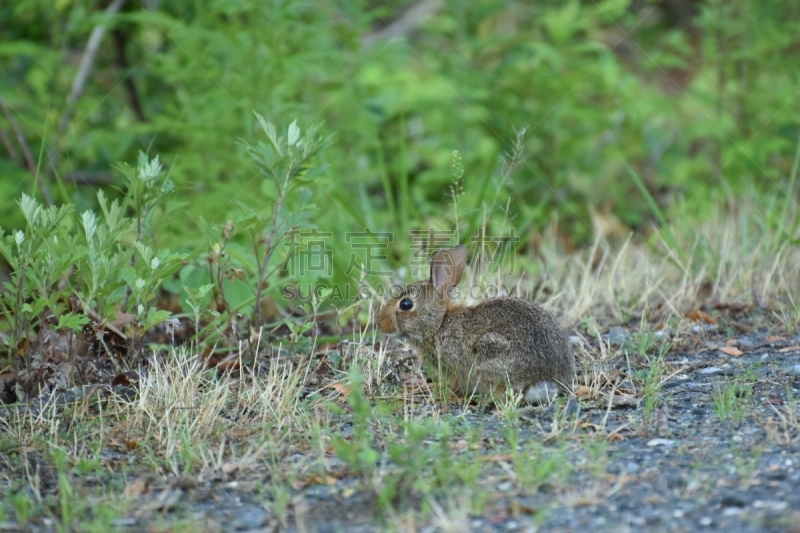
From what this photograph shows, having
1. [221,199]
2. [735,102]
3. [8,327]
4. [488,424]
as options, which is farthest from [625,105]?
[8,327]

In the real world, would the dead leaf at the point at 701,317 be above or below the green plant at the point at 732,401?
above

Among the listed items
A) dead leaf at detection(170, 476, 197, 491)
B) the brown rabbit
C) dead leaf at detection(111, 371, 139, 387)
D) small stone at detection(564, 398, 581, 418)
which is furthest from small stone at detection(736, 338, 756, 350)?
dead leaf at detection(111, 371, 139, 387)

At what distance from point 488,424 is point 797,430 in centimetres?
122

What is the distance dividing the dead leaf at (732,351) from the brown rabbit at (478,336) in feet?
3.51

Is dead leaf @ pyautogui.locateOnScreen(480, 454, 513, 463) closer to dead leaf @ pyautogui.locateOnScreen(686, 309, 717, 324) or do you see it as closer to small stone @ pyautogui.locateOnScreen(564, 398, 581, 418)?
small stone @ pyautogui.locateOnScreen(564, 398, 581, 418)

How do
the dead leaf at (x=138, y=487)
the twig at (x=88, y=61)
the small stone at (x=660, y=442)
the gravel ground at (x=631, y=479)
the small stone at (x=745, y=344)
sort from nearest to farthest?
the gravel ground at (x=631, y=479)
the dead leaf at (x=138, y=487)
the small stone at (x=660, y=442)
the small stone at (x=745, y=344)
the twig at (x=88, y=61)

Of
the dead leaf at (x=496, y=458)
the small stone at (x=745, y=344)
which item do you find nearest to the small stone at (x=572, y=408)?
the dead leaf at (x=496, y=458)

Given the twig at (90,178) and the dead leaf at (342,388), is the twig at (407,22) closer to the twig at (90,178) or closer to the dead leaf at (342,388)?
the twig at (90,178)

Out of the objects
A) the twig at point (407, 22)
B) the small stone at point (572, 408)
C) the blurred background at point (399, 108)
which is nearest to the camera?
the small stone at point (572, 408)

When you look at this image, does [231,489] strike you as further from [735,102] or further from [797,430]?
[735,102]

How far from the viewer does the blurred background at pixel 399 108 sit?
6781 mm

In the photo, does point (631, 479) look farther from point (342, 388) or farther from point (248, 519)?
point (342, 388)

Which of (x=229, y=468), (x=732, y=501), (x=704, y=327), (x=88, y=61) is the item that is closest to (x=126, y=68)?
(x=88, y=61)

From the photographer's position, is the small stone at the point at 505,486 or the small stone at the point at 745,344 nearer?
the small stone at the point at 505,486
